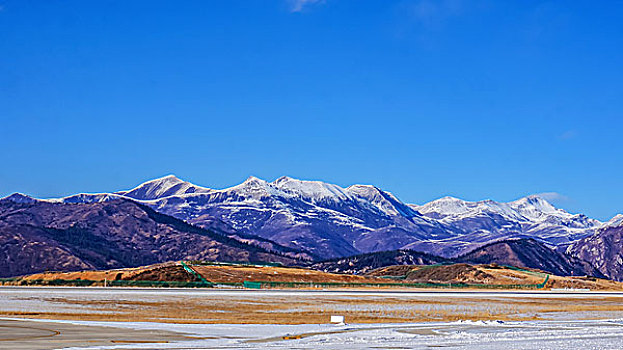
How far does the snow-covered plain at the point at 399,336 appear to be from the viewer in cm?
3466

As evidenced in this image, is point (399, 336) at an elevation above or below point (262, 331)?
below

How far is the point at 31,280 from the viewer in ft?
504

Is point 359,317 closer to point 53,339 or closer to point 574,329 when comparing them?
point 574,329

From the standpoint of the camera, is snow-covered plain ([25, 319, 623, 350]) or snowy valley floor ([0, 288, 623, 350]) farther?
snow-covered plain ([25, 319, 623, 350])

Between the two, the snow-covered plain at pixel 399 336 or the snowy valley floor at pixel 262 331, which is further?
the snow-covered plain at pixel 399 336

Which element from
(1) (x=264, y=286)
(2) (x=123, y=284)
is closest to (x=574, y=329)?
(1) (x=264, y=286)

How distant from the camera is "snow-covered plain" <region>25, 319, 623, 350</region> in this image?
34.7m

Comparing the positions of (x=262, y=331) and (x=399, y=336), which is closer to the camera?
(x=399, y=336)

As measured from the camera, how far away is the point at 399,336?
39.4 metres

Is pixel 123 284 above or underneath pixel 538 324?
above

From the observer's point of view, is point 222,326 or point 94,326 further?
point 222,326

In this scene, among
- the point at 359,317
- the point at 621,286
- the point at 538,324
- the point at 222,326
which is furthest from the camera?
the point at 621,286

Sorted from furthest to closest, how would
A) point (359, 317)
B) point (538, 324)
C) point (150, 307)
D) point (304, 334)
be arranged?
point (150, 307), point (359, 317), point (538, 324), point (304, 334)

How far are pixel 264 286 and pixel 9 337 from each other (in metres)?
103
